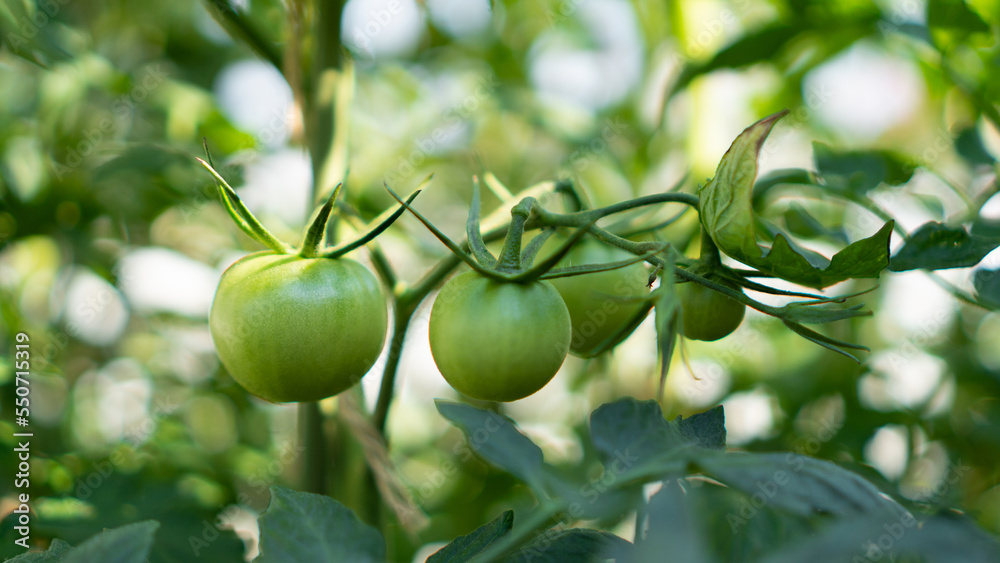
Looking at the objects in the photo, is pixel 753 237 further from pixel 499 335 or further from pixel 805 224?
pixel 805 224

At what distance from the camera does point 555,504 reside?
268 mm

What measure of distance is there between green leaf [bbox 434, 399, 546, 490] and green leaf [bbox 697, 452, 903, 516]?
69 mm

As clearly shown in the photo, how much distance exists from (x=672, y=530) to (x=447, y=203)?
3.41 ft

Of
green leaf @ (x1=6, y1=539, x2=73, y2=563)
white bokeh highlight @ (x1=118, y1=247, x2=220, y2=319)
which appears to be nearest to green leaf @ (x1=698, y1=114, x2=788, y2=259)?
green leaf @ (x1=6, y1=539, x2=73, y2=563)

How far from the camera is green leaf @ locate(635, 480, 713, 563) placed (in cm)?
22

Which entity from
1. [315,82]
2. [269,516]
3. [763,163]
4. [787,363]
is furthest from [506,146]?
[269,516]

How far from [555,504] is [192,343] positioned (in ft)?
2.72

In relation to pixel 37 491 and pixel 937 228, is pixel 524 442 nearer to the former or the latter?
pixel 937 228

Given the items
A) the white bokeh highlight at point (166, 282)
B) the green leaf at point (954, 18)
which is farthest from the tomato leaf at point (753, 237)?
the white bokeh highlight at point (166, 282)

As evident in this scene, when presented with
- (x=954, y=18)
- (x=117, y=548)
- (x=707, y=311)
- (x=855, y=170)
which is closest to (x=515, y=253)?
(x=707, y=311)

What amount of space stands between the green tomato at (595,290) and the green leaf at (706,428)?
125mm

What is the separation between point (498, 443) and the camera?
284mm

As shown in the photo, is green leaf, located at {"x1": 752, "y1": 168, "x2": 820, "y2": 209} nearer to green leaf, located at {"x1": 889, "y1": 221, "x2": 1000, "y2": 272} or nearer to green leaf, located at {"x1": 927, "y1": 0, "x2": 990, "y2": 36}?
green leaf, located at {"x1": 889, "y1": 221, "x2": 1000, "y2": 272}

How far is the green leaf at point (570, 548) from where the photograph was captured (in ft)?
0.95
